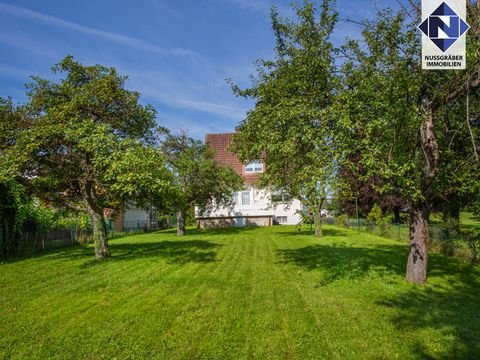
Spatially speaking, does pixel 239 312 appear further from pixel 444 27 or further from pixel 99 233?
pixel 99 233

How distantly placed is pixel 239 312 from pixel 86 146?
763cm

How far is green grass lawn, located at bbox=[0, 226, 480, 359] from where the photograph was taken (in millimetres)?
5295

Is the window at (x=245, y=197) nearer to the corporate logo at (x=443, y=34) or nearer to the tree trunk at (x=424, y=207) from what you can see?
the tree trunk at (x=424, y=207)

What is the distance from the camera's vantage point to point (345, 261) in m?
13.0

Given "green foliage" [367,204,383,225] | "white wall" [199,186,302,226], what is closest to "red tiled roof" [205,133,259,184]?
"white wall" [199,186,302,226]

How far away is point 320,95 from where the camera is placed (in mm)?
9930

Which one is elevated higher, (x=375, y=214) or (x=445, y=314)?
(x=375, y=214)

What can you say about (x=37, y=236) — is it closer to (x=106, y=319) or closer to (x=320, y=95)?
(x=106, y=319)

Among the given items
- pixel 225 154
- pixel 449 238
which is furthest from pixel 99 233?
pixel 225 154

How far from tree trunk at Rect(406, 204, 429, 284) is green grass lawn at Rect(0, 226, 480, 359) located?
0.40 meters

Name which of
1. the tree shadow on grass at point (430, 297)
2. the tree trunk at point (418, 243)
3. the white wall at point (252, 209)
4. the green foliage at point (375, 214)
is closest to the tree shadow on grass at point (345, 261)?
the tree shadow on grass at point (430, 297)

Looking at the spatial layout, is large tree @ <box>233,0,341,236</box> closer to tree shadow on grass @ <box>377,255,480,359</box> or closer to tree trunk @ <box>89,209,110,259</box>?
tree shadow on grass @ <box>377,255,480,359</box>

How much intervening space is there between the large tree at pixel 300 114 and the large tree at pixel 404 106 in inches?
25.4

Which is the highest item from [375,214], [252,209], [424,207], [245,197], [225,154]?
[225,154]
